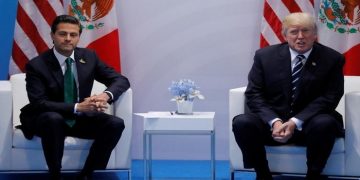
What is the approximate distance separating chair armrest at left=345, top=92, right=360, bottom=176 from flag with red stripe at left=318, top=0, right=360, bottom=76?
1225 millimetres

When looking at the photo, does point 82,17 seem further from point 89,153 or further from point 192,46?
point 89,153

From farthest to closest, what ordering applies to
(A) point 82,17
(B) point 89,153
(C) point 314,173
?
(A) point 82,17 → (B) point 89,153 → (C) point 314,173

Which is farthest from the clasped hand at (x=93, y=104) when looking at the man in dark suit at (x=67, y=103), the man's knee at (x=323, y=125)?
the man's knee at (x=323, y=125)

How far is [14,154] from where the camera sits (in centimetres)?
432

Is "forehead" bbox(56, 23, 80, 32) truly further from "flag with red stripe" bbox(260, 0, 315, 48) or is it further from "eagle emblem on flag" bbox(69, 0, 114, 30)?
"flag with red stripe" bbox(260, 0, 315, 48)

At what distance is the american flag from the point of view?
5422mm

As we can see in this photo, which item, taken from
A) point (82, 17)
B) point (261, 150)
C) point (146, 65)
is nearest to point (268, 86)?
point (261, 150)

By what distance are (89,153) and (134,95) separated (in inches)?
58.3

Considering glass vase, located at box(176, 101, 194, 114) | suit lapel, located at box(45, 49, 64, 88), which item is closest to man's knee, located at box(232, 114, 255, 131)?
glass vase, located at box(176, 101, 194, 114)

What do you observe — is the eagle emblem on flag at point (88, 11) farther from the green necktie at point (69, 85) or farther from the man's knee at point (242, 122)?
the man's knee at point (242, 122)

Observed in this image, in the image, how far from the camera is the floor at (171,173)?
4.80 metres

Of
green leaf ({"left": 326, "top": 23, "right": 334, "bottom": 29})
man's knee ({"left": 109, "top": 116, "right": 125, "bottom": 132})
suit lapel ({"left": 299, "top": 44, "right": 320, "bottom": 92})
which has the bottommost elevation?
man's knee ({"left": 109, "top": 116, "right": 125, "bottom": 132})

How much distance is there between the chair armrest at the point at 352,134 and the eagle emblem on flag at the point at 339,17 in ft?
4.27

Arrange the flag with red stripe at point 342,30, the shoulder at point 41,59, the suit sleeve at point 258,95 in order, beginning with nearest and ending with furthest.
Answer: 1. the suit sleeve at point 258,95
2. the shoulder at point 41,59
3. the flag with red stripe at point 342,30
